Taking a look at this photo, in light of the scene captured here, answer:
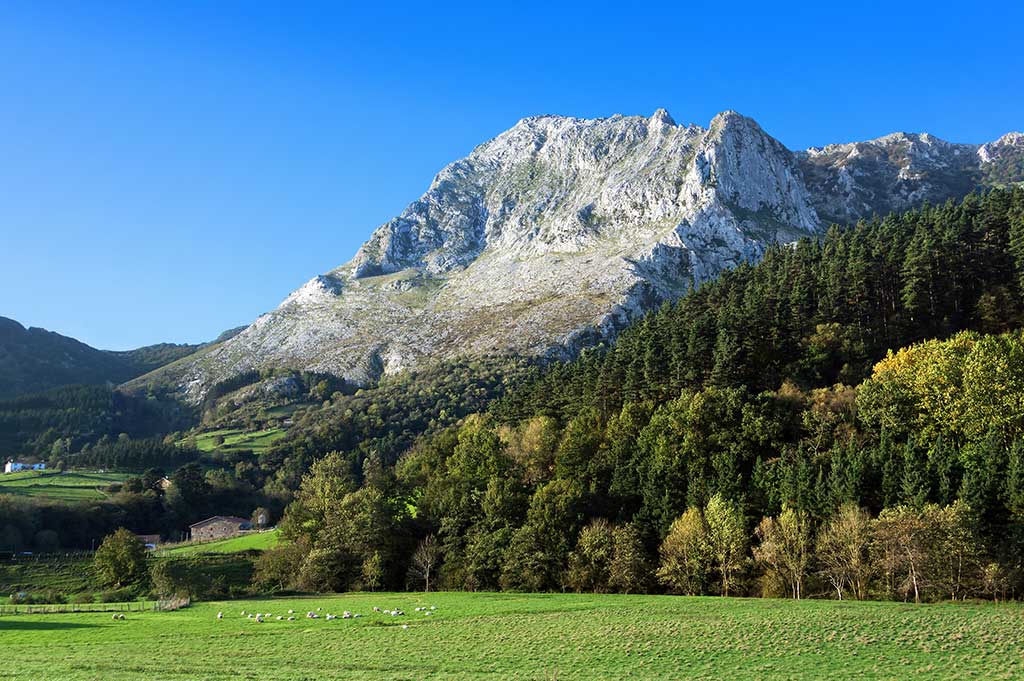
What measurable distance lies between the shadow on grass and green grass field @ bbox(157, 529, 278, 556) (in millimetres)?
55338

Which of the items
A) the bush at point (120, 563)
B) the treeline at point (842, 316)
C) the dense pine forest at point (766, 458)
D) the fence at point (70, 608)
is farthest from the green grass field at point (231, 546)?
the treeline at point (842, 316)

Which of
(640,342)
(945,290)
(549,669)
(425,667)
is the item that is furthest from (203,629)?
(945,290)

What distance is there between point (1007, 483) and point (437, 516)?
219 feet

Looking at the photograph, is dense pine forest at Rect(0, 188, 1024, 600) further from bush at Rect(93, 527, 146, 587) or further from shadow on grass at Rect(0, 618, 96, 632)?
shadow on grass at Rect(0, 618, 96, 632)

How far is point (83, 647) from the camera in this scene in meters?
48.2

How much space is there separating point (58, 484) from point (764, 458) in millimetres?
178817

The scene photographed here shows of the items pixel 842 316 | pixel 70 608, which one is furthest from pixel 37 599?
pixel 842 316

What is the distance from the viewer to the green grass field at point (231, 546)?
122 m


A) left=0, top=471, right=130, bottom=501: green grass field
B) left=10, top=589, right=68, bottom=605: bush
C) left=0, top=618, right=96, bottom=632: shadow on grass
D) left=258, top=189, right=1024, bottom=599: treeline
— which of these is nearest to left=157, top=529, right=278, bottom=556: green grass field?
left=258, top=189, right=1024, bottom=599: treeline

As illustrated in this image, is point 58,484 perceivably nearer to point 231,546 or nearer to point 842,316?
point 231,546

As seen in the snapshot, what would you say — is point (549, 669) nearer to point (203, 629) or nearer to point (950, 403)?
point (203, 629)

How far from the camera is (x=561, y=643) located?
43.8m

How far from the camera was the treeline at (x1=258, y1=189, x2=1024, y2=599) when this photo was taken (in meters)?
66.9

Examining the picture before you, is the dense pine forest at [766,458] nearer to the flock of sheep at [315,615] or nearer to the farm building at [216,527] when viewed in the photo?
the flock of sheep at [315,615]
